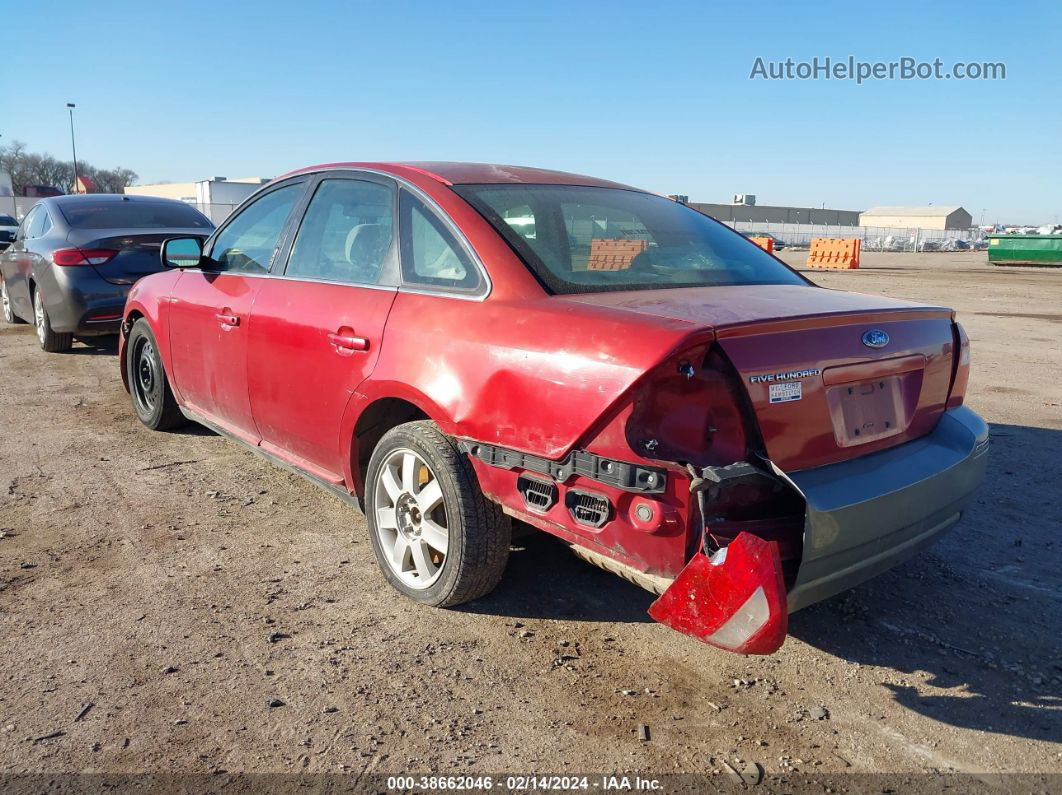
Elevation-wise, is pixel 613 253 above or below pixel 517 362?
above

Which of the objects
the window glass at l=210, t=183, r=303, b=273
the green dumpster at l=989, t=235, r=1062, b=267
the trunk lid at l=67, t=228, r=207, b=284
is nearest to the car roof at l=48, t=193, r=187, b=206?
the trunk lid at l=67, t=228, r=207, b=284

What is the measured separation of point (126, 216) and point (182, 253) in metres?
4.59

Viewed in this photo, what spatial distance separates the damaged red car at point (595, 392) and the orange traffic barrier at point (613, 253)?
2cm

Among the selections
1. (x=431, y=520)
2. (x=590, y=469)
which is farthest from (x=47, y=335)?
(x=590, y=469)

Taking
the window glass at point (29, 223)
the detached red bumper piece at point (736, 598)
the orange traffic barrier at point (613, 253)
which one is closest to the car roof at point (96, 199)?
the window glass at point (29, 223)

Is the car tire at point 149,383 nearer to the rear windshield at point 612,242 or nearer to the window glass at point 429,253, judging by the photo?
the window glass at point 429,253

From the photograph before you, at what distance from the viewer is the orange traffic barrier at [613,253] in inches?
126

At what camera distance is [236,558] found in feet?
12.2

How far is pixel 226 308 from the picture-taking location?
4309 millimetres

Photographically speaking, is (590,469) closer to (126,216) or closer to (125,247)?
(125,247)

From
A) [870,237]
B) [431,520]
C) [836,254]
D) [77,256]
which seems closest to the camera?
[431,520]

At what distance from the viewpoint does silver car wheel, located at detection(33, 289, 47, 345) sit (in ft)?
28.1

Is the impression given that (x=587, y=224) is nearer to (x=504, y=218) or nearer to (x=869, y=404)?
(x=504, y=218)

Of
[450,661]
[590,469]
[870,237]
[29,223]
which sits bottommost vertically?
[450,661]
